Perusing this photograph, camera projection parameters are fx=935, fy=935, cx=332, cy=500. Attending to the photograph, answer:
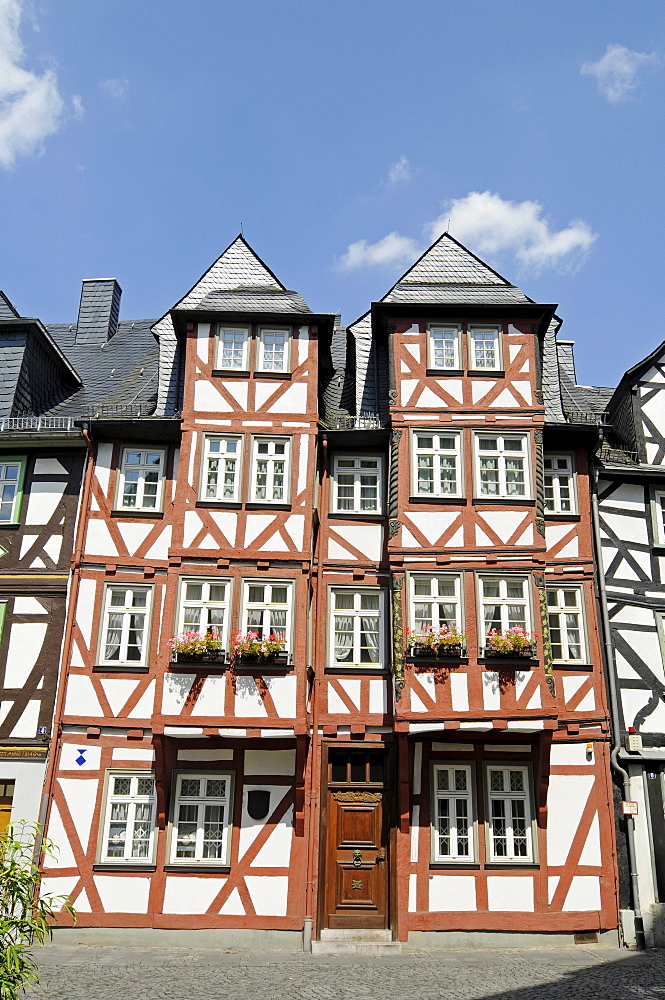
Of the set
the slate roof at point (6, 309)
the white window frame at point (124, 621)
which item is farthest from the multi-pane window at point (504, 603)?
the slate roof at point (6, 309)

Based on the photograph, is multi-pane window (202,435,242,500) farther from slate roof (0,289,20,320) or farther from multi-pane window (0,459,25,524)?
slate roof (0,289,20,320)

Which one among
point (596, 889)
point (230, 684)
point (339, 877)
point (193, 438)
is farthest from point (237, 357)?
point (596, 889)

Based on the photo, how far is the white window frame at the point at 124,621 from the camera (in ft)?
55.0

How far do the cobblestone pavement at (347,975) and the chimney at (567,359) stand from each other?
1245cm

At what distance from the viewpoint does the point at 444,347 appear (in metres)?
18.4

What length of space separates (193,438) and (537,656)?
289 inches

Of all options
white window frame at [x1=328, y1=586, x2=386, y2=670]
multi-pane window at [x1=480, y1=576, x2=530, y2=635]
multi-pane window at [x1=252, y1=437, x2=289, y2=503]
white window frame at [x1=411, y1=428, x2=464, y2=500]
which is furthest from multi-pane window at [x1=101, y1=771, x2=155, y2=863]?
white window frame at [x1=411, y1=428, x2=464, y2=500]

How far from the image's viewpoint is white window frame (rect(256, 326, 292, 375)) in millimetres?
18031

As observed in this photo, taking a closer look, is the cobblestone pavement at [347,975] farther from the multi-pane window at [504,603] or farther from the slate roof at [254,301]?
the slate roof at [254,301]

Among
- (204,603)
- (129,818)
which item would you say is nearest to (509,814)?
(204,603)

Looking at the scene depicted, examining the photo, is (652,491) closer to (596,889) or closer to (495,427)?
(495,427)

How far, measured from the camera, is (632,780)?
651 inches

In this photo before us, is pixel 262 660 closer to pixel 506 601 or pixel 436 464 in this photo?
pixel 506 601

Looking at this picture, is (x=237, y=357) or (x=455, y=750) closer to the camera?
(x=455, y=750)
